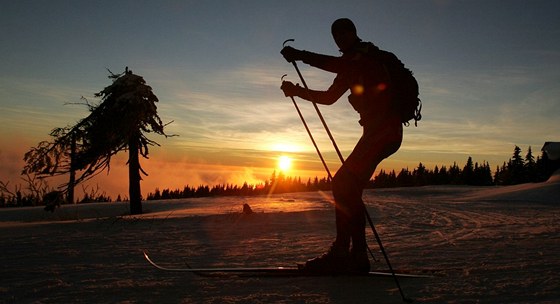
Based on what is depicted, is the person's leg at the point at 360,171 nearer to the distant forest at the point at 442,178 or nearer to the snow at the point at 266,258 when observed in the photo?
the snow at the point at 266,258

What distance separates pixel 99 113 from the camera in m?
14.7

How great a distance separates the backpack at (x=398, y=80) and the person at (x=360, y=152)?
0.03m

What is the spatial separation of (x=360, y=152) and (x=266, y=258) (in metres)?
1.98

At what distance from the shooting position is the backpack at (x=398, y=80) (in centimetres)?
447

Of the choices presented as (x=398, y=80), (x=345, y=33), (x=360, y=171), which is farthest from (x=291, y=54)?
(x=360, y=171)

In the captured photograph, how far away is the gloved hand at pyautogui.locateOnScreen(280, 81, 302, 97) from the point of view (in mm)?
5104

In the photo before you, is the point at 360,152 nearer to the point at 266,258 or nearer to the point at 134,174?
the point at 266,258

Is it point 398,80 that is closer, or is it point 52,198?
point 398,80

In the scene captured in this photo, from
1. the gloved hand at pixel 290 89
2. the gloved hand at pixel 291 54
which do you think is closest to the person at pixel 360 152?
the gloved hand at pixel 291 54

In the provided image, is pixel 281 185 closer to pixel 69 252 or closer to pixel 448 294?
pixel 69 252

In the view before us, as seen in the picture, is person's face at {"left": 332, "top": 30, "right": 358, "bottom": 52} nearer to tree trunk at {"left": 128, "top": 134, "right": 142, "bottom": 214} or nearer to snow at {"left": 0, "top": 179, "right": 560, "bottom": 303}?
snow at {"left": 0, "top": 179, "right": 560, "bottom": 303}

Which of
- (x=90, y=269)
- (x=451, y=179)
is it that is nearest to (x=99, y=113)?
(x=90, y=269)

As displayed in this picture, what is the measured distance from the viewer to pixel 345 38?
15.6 feet

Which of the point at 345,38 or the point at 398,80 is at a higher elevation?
the point at 345,38
